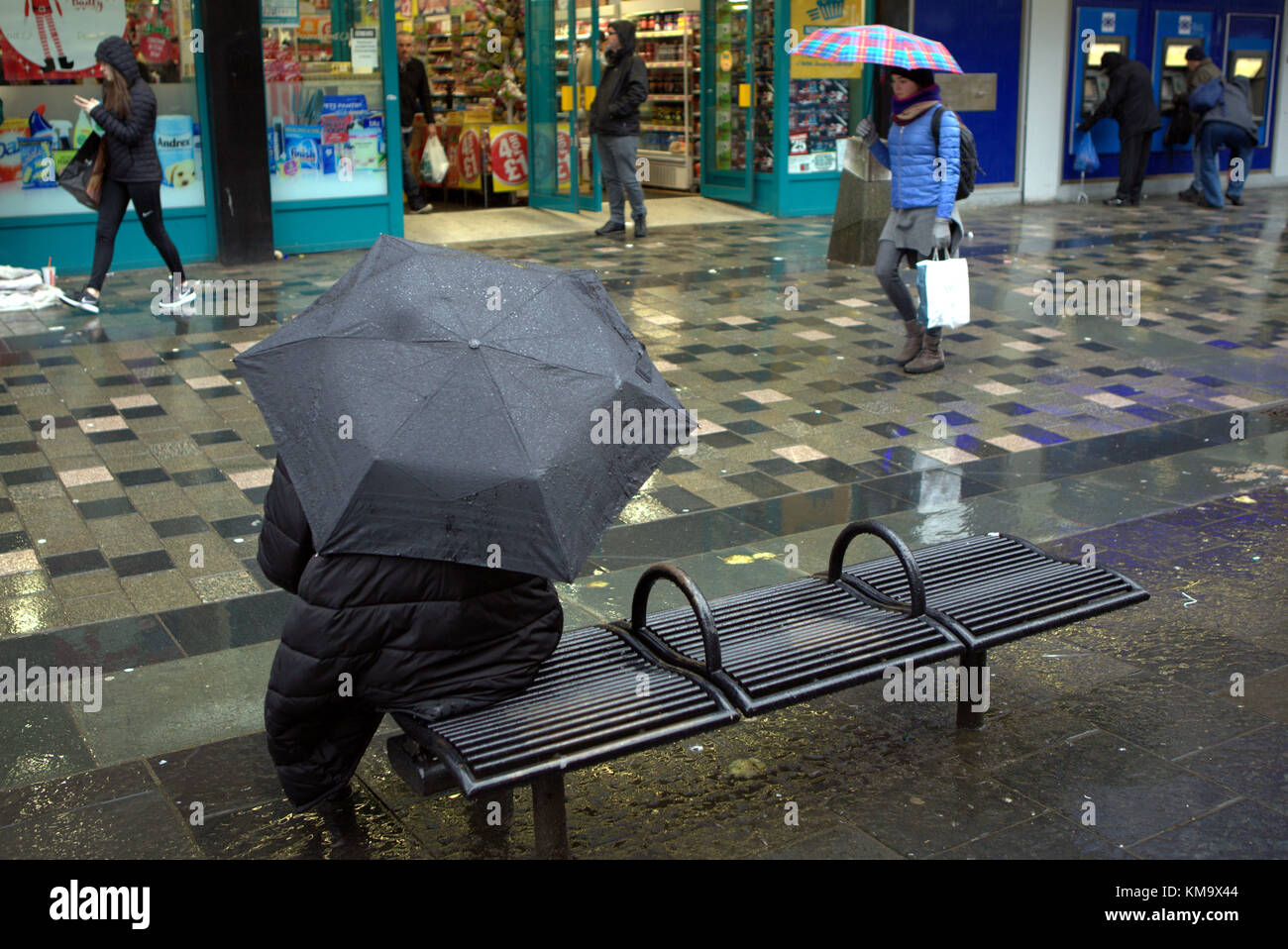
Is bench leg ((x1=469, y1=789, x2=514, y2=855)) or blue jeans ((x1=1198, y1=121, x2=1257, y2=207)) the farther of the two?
blue jeans ((x1=1198, y1=121, x2=1257, y2=207))

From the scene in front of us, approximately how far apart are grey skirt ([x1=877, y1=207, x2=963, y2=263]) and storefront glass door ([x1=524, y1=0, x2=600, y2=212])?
21.2 ft

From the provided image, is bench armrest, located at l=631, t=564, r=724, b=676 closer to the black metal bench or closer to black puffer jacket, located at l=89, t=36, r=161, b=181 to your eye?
the black metal bench

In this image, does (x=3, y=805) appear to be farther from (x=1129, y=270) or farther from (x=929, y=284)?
(x=1129, y=270)

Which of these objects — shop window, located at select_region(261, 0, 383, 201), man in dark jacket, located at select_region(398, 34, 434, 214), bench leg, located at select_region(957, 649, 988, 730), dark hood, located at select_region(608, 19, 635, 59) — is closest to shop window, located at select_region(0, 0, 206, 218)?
shop window, located at select_region(261, 0, 383, 201)

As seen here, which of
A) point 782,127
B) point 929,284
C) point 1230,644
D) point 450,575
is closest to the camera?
point 450,575

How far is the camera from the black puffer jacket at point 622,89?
1238 cm

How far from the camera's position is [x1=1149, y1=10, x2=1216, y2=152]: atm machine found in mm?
16625

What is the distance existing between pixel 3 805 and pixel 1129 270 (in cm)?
1042

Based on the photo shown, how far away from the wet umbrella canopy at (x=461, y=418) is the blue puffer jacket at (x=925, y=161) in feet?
16.3

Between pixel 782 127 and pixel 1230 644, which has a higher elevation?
pixel 782 127

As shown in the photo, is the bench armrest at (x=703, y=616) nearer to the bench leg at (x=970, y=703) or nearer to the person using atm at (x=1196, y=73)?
the bench leg at (x=970, y=703)

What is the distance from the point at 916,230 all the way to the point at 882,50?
3.48 ft

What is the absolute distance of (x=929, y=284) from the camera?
7426 millimetres
